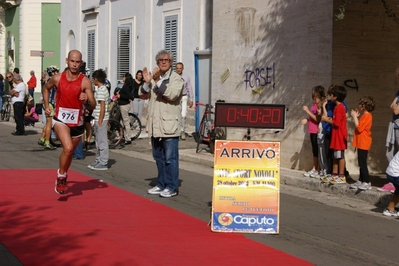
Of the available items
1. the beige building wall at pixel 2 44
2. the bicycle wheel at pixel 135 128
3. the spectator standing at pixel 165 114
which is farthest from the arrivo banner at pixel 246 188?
the beige building wall at pixel 2 44

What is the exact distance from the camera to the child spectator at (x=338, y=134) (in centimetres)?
1241

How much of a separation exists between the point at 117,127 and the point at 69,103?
8.22m

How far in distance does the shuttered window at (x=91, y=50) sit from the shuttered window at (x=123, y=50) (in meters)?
3.17

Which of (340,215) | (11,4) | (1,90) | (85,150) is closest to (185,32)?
(85,150)

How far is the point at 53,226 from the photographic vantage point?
29.8 ft

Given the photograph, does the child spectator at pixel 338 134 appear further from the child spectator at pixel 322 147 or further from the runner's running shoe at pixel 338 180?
the child spectator at pixel 322 147

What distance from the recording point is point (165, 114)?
444 inches

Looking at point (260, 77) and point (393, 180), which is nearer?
point (393, 180)

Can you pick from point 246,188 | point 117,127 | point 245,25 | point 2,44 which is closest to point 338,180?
point 246,188

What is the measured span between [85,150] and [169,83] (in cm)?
744

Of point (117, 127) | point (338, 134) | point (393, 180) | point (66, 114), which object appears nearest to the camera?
point (393, 180)

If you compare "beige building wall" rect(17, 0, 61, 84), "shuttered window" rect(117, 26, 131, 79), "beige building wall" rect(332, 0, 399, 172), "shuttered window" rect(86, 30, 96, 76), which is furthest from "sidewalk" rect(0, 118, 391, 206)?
"beige building wall" rect(17, 0, 61, 84)

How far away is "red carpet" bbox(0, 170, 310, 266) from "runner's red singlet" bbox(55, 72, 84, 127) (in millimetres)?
1177

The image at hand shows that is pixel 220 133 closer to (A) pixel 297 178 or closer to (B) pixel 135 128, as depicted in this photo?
(A) pixel 297 178
